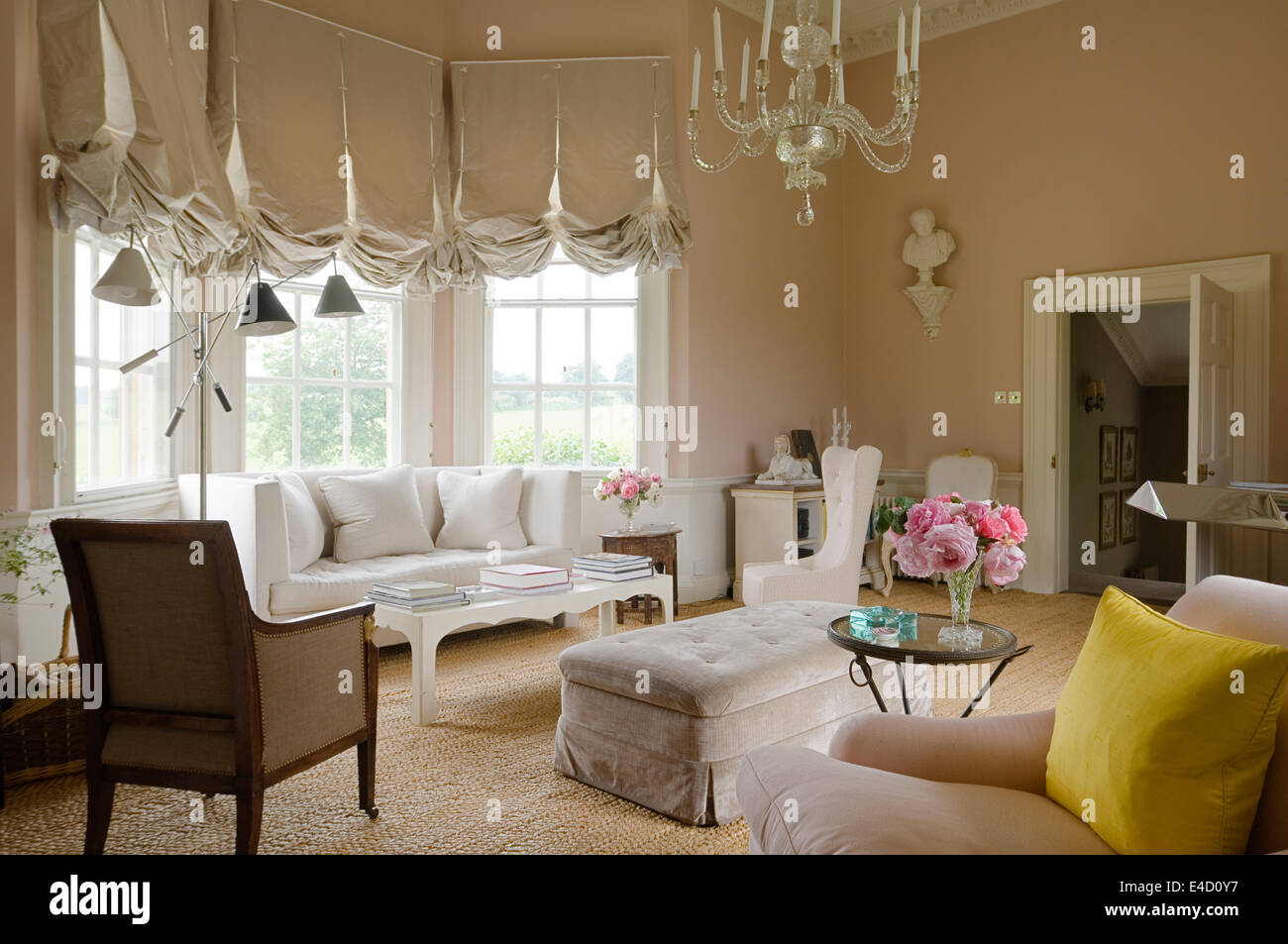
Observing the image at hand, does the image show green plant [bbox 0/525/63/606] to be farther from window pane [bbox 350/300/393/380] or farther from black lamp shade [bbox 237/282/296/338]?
window pane [bbox 350/300/393/380]

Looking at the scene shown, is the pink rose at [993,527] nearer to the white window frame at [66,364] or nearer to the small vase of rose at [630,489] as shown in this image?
the small vase of rose at [630,489]

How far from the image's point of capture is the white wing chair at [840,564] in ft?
14.5

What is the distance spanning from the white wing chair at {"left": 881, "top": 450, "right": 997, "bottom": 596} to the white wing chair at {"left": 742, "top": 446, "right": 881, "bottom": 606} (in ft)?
5.73

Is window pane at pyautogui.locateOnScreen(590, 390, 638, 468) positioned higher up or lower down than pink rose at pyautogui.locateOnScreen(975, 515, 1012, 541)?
higher up

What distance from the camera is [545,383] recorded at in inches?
238

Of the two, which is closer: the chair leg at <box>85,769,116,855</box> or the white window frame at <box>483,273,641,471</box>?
the chair leg at <box>85,769,116,855</box>

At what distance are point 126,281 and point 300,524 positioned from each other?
4.77 feet

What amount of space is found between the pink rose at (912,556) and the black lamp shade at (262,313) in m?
2.80

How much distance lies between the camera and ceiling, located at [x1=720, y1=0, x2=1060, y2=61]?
20.6 ft

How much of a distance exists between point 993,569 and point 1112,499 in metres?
6.03

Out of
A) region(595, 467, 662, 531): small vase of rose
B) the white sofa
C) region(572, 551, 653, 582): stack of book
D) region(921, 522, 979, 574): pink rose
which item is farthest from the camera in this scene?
region(595, 467, 662, 531): small vase of rose

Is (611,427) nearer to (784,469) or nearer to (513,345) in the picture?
(513,345)

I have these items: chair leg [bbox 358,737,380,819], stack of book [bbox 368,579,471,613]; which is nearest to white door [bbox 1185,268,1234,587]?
stack of book [bbox 368,579,471,613]
